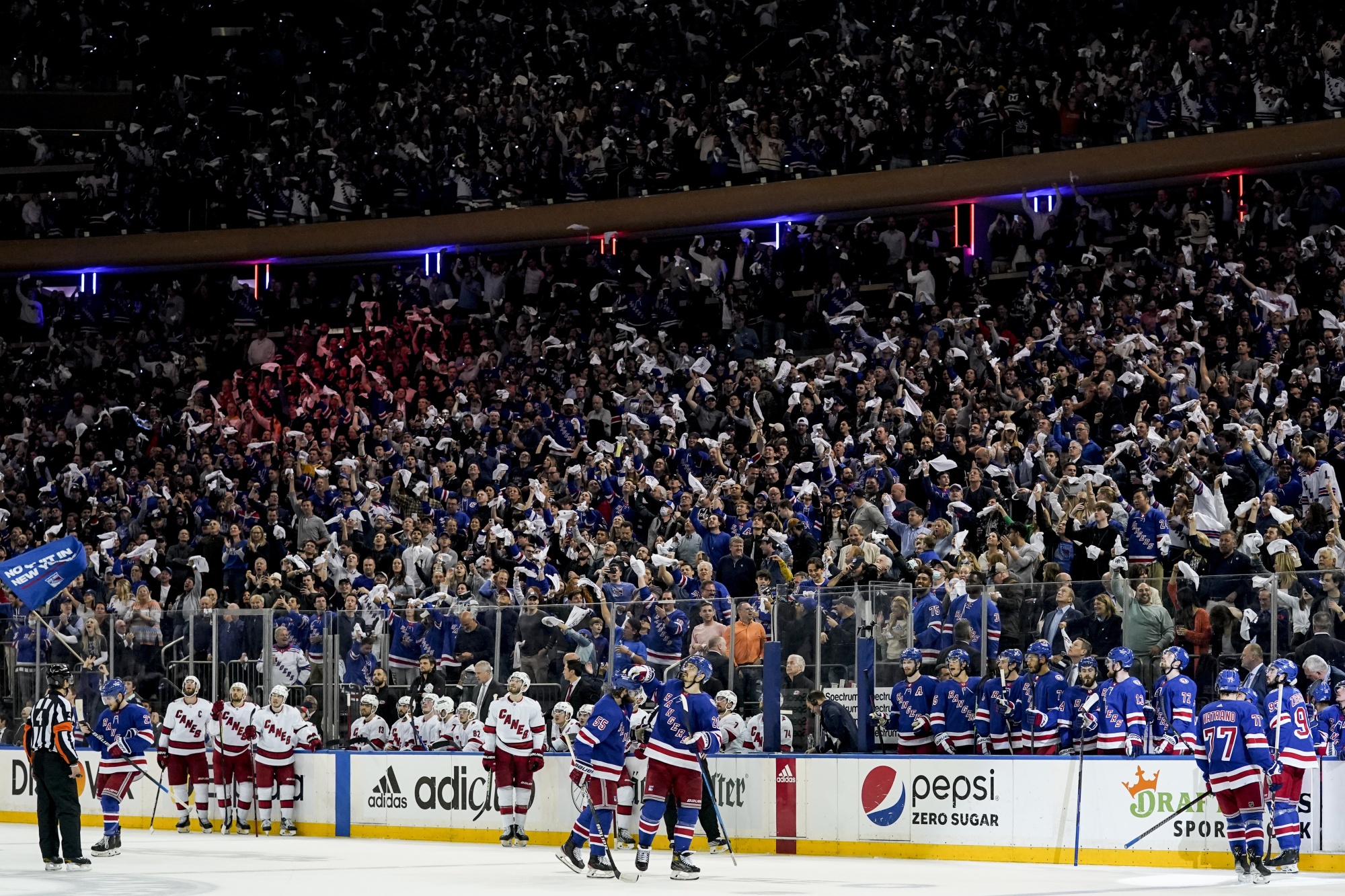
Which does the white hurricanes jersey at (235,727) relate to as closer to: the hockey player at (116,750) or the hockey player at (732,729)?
the hockey player at (116,750)

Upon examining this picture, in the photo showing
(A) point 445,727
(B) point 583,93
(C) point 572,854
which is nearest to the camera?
(C) point 572,854

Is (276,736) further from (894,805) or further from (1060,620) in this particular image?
(1060,620)

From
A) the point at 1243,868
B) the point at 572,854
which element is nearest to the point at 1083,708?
the point at 1243,868

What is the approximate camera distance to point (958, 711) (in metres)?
16.0

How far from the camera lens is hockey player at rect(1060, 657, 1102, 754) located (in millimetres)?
15250

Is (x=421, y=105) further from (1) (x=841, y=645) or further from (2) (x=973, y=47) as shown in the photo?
(1) (x=841, y=645)

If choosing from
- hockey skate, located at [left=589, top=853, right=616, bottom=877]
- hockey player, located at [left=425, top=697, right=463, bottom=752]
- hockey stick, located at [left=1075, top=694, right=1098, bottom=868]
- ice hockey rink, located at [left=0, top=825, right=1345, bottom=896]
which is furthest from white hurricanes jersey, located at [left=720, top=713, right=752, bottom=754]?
hockey stick, located at [left=1075, top=694, right=1098, bottom=868]

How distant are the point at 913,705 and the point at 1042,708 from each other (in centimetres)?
118

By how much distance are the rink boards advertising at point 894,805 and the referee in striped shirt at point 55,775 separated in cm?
416

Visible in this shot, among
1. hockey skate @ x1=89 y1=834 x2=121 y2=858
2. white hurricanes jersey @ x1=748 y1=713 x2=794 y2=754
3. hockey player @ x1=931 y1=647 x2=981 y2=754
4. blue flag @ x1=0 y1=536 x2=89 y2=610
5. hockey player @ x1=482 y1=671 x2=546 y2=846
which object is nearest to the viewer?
hockey player @ x1=931 y1=647 x2=981 y2=754

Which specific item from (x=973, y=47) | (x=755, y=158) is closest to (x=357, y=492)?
(x=755, y=158)

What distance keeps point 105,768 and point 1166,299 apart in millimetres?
13115

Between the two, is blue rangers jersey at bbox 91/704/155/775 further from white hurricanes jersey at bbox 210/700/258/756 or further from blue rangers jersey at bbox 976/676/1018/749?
blue rangers jersey at bbox 976/676/1018/749

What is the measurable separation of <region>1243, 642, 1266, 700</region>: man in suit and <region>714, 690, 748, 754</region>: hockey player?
4617mm
